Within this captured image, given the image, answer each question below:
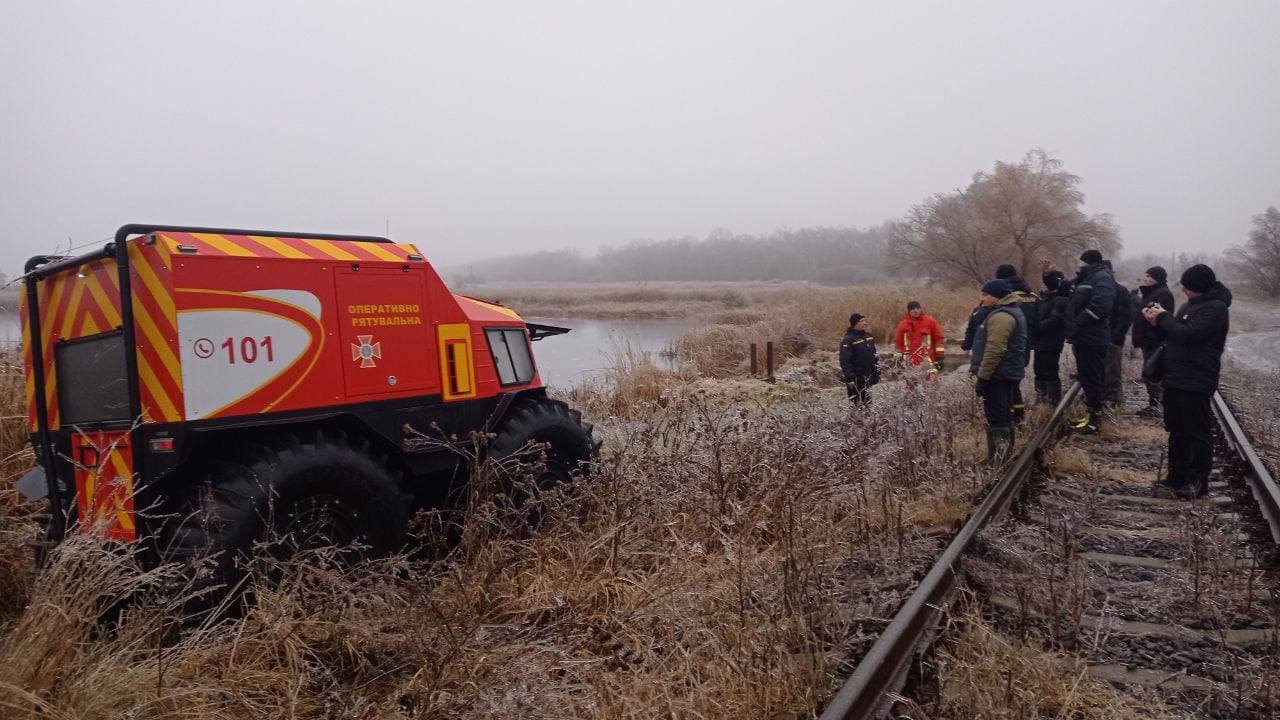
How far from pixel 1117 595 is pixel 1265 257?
58.8m

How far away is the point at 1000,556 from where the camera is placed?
4.79m

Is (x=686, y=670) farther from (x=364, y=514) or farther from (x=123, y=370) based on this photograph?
(x=123, y=370)

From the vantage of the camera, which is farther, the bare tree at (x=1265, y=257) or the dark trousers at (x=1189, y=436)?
the bare tree at (x=1265, y=257)

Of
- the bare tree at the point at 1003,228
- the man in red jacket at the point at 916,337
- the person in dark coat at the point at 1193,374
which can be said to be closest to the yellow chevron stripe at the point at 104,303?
the person in dark coat at the point at 1193,374

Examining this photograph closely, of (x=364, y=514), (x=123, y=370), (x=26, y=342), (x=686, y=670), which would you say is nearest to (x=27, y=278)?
(x=26, y=342)

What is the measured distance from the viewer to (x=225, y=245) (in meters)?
4.11

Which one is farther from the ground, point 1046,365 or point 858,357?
point 858,357

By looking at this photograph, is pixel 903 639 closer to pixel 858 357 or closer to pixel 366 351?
pixel 366 351

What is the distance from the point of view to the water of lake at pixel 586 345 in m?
13.5

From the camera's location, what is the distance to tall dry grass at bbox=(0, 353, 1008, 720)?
305 cm

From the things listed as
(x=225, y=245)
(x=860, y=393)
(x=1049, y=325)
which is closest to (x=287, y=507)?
(x=225, y=245)

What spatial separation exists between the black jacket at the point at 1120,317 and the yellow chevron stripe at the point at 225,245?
10764mm

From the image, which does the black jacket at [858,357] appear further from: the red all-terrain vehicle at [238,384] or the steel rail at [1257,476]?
the red all-terrain vehicle at [238,384]

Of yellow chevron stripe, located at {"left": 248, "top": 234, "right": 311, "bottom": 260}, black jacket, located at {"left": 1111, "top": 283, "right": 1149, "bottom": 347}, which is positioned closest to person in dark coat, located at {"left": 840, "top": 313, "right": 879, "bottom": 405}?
black jacket, located at {"left": 1111, "top": 283, "right": 1149, "bottom": 347}
